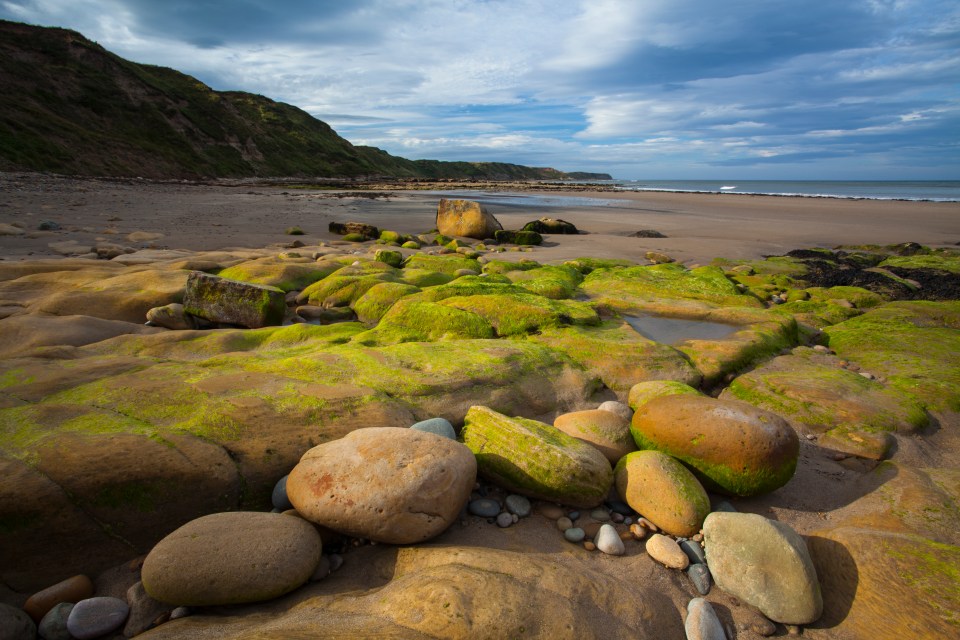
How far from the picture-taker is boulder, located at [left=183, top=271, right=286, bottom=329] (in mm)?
5207

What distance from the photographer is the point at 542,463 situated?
8.77 feet

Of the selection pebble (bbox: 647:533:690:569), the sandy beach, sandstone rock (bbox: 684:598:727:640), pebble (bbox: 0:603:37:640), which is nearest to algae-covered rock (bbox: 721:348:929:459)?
pebble (bbox: 647:533:690:569)

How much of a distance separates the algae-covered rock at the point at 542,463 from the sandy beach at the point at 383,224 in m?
7.55

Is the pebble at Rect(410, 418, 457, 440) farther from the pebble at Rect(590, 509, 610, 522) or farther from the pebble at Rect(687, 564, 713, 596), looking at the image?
the pebble at Rect(687, 564, 713, 596)

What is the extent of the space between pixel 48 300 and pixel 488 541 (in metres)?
5.65

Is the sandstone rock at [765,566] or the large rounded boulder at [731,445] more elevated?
the large rounded boulder at [731,445]

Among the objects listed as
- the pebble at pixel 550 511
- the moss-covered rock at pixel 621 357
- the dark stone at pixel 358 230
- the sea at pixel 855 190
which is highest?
the sea at pixel 855 190

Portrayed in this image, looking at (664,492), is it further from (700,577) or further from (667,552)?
(700,577)

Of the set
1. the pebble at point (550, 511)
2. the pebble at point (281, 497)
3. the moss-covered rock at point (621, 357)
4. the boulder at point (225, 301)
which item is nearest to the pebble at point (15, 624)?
the pebble at point (281, 497)

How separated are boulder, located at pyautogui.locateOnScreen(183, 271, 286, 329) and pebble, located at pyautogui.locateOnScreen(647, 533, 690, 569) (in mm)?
4591

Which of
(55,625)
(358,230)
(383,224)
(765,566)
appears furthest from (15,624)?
(383,224)

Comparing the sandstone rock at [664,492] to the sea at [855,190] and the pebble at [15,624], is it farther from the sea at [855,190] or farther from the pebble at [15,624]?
the sea at [855,190]

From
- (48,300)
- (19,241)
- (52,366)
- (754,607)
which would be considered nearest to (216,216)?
(19,241)

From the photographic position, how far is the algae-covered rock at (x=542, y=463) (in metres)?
2.65
